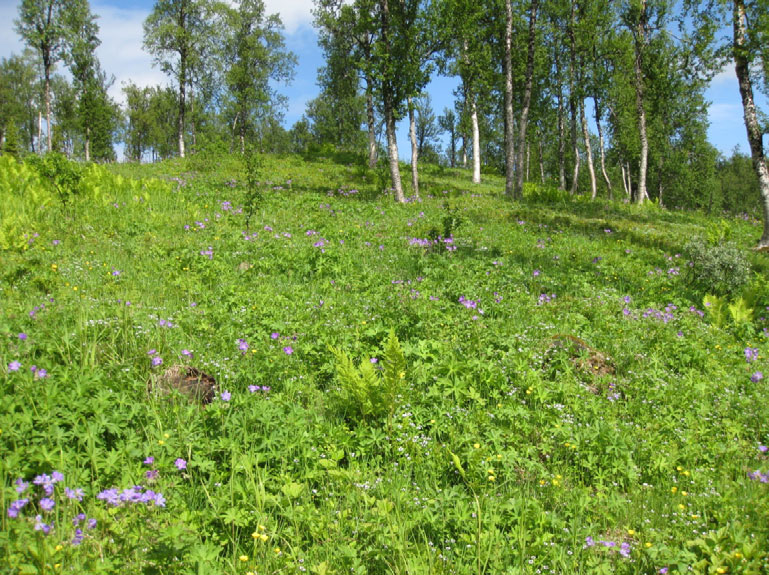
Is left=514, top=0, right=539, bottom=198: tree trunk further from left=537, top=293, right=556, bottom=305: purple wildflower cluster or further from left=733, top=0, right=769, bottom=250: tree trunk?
left=537, top=293, right=556, bottom=305: purple wildflower cluster

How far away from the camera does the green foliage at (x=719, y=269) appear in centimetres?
718

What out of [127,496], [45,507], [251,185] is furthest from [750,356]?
[251,185]

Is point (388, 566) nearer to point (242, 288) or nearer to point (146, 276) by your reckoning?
point (242, 288)

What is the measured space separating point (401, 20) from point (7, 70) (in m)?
70.9

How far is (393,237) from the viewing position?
941 cm

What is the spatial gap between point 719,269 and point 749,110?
630 centimetres

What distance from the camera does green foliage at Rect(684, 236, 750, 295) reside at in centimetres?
718

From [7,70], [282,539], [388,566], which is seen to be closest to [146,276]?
[282,539]

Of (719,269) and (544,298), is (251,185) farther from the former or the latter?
(719,269)

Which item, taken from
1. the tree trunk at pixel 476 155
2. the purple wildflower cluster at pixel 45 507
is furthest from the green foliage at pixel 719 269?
the tree trunk at pixel 476 155

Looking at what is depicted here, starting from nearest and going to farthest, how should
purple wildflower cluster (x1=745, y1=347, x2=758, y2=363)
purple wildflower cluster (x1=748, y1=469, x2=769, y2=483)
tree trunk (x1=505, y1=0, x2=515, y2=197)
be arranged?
purple wildflower cluster (x1=748, y1=469, x2=769, y2=483) < purple wildflower cluster (x1=745, y1=347, x2=758, y2=363) < tree trunk (x1=505, y1=0, x2=515, y2=197)

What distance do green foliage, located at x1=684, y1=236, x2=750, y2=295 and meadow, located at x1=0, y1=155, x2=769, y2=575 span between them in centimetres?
4

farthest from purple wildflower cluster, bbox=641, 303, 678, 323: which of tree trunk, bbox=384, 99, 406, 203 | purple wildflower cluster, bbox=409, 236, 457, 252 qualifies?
tree trunk, bbox=384, 99, 406, 203

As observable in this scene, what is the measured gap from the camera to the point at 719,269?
7289 millimetres
